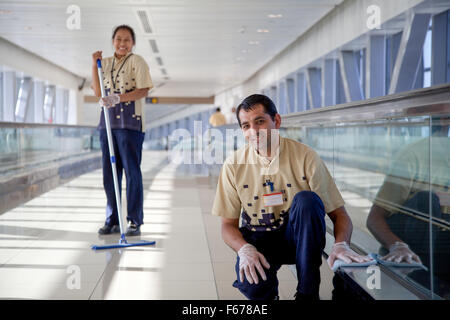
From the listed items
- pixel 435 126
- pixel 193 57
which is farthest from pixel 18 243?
pixel 193 57

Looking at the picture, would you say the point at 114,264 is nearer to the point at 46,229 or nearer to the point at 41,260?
the point at 41,260

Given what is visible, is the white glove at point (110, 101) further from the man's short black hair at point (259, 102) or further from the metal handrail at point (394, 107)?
the man's short black hair at point (259, 102)

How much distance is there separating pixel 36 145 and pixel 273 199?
7.35 meters

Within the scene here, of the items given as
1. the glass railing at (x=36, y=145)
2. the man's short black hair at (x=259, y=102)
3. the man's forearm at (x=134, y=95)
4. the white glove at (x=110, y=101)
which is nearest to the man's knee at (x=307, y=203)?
the man's short black hair at (x=259, y=102)

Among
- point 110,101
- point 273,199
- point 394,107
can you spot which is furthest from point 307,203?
point 110,101

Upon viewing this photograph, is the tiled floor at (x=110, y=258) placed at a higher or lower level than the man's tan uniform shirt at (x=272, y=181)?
lower

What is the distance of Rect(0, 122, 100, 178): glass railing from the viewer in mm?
6762

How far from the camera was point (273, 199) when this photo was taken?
89.2 inches

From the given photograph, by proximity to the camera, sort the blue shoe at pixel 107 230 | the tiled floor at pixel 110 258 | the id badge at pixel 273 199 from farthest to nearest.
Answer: the blue shoe at pixel 107 230 → the tiled floor at pixel 110 258 → the id badge at pixel 273 199

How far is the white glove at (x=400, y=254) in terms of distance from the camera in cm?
256

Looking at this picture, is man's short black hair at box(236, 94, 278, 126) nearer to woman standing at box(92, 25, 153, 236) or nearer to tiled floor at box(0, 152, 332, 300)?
tiled floor at box(0, 152, 332, 300)

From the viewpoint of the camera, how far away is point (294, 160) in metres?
2.31

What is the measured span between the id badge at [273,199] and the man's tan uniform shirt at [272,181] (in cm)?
5
